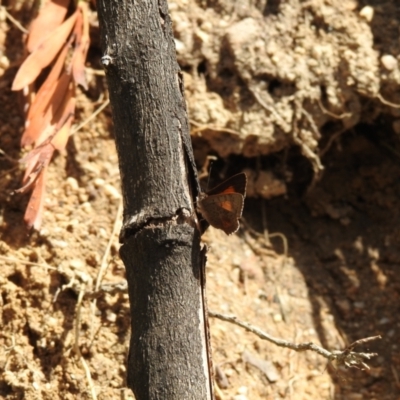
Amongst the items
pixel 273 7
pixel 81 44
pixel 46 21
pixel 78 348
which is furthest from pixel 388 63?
pixel 78 348

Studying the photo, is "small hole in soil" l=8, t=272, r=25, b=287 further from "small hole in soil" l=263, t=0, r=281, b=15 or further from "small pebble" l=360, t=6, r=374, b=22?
"small pebble" l=360, t=6, r=374, b=22

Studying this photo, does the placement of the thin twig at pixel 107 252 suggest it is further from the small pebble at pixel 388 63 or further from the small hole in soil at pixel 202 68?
the small pebble at pixel 388 63

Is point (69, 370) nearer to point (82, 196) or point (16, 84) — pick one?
point (82, 196)

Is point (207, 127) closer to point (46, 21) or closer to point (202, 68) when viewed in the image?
point (202, 68)

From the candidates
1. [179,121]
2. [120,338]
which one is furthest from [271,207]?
[179,121]

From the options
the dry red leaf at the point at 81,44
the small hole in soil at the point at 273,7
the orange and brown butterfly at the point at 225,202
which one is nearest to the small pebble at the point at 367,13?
the small hole in soil at the point at 273,7

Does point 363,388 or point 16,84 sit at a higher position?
point 16,84

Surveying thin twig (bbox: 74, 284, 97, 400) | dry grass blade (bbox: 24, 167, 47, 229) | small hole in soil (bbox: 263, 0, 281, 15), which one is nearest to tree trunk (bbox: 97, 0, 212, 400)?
thin twig (bbox: 74, 284, 97, 400)
